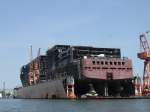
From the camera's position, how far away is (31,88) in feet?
607

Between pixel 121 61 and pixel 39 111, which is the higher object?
pixel 121 61

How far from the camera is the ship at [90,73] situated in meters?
126

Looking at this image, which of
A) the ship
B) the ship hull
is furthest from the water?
the ship hull

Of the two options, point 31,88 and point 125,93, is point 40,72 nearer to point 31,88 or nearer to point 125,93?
point 31,88

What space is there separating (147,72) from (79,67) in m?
44.0

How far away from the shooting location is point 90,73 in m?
125

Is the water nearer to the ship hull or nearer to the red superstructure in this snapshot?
the red superstructure

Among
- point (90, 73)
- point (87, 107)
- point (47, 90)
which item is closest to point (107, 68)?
point (90, 73)

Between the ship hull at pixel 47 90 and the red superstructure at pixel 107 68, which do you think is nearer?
the red superstructure at pixel 107 68

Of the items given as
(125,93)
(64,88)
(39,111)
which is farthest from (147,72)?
(39,111)

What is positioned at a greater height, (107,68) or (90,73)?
(107,68)

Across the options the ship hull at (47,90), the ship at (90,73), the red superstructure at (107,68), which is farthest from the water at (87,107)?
the ship hull at (47,90)

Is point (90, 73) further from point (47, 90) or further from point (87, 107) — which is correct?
point (87, 107)

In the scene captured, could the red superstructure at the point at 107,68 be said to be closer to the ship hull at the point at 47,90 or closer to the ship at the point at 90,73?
the ship at the point at 90,73
